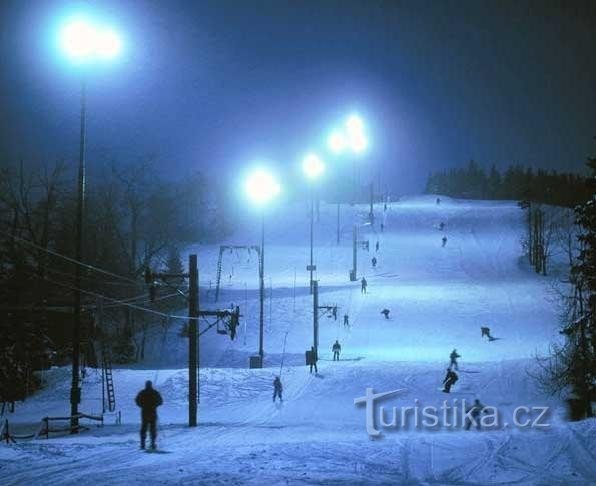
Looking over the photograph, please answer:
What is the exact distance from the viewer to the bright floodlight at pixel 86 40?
747 inches

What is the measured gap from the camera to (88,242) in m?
48.8

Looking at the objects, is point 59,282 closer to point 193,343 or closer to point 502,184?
point 193,343

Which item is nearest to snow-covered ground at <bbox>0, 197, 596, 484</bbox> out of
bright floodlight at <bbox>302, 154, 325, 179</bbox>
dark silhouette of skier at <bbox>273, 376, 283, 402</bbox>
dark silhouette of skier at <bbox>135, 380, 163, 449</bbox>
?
dark silhouette of skier at <bbox>135, 380, 163, 449</bbox>

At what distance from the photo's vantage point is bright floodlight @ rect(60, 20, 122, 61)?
1897 cm

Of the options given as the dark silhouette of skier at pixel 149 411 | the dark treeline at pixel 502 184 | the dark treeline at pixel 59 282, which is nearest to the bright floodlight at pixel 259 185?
the dark treeline at pixel 59 282

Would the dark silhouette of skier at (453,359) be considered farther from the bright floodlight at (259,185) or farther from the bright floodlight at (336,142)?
the bright floodlight at (336,142)

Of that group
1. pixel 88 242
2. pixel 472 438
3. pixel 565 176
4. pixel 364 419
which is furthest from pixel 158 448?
pixel 565 176

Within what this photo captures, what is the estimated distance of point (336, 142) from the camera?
2800 inches

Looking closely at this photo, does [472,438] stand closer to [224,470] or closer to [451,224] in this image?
[224,470]

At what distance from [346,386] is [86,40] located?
19.7m

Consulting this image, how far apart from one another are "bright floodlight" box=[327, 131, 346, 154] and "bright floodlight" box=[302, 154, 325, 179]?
11.3 m

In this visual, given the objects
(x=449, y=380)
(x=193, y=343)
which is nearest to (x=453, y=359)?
(x=449, y=380)

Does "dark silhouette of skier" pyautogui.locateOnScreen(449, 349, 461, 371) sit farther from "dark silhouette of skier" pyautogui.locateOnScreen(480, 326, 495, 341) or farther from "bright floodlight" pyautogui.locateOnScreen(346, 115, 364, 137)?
"bright floodlight" pyautogui.locateOnScreen(346, 115, 364, 137)

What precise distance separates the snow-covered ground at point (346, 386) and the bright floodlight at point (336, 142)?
14099 millimetres
